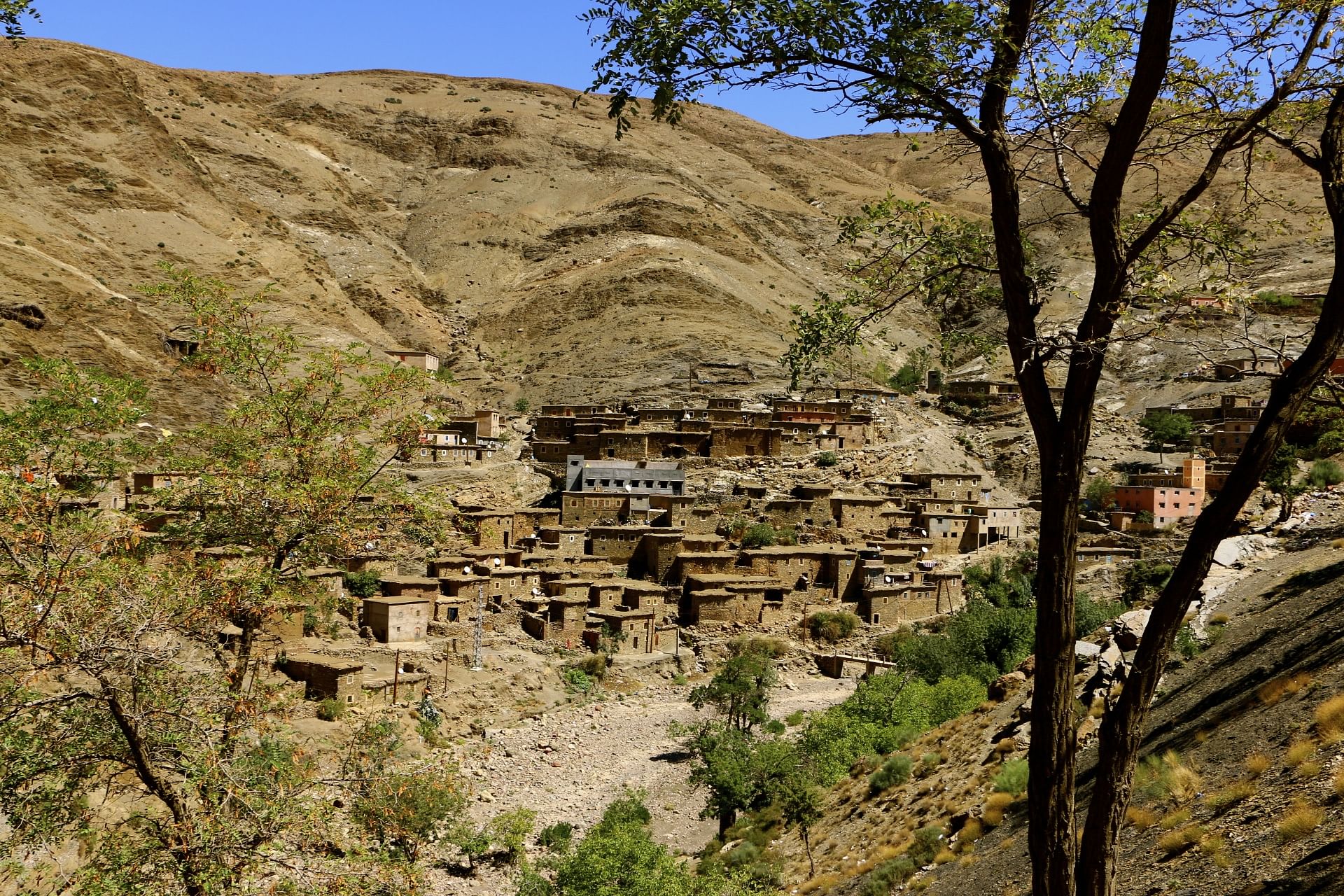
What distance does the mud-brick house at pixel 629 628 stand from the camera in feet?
92.7

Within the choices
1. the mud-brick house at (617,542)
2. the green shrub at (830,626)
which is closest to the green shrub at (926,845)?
the green shrub at (830,626)

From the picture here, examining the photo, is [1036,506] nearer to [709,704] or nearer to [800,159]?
[709,704]

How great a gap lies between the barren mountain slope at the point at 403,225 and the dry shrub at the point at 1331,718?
40719 mm

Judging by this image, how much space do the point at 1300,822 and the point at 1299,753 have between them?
112 centimetres

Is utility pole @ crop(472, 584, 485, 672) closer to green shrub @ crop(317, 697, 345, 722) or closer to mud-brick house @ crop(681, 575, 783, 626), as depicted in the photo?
green shrub @ crop(317, 697, 345, 722)

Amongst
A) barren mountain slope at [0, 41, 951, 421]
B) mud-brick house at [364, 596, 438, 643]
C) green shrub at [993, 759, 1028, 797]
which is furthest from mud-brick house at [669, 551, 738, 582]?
green shrub at [993, 759, 1028, 797]

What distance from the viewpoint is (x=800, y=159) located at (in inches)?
4968

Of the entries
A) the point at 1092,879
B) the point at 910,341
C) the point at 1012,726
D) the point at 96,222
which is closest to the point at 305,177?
the point at 96,222

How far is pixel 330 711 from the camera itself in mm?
19172

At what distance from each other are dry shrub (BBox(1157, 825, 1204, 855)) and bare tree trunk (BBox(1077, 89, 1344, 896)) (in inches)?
146

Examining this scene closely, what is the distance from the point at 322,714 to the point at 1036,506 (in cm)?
3213

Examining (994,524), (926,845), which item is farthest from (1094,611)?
(926,845)

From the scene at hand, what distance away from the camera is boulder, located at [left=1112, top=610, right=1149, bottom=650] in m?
11.7

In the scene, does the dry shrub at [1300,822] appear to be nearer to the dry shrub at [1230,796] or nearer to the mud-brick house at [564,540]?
the dry shrub at [1230,796]
